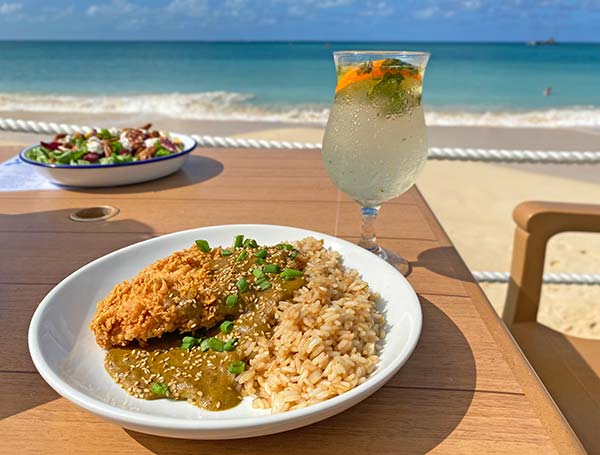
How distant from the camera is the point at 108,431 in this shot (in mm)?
744

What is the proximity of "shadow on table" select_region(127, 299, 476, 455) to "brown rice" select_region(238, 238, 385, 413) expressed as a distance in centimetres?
5

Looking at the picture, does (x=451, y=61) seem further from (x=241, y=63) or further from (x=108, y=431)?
(x=108, y=431)

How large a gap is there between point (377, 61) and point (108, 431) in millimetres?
979

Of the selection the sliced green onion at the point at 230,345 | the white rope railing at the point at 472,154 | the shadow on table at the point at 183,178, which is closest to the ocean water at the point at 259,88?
the white rope railing at the point at 472,154

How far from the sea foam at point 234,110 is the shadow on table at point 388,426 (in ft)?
41.4

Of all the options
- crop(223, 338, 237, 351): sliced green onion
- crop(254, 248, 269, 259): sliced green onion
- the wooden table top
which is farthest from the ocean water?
crop(223, 338, 237, 351): sliced green onion

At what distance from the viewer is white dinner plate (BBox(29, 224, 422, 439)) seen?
2.14ft

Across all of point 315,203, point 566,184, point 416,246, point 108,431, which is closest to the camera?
point 108,431

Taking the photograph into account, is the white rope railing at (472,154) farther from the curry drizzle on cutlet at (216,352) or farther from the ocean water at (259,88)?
the ocean water at (259,88)

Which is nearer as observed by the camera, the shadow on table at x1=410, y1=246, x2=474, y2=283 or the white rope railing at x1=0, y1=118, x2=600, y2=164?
the shadow on table at x1=410, y1=246, x2=474, y2=283

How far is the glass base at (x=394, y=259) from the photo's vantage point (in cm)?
128

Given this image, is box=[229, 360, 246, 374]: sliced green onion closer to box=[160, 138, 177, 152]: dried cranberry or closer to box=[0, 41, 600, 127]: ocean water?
box=[160, 138, 177, 152]: dried cranberry

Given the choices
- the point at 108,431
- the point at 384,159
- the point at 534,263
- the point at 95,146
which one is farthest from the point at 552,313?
the point at 108,431

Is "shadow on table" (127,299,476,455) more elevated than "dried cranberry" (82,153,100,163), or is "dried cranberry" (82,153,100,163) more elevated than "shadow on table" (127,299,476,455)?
"dried cranberry" (82,153,100,163)
